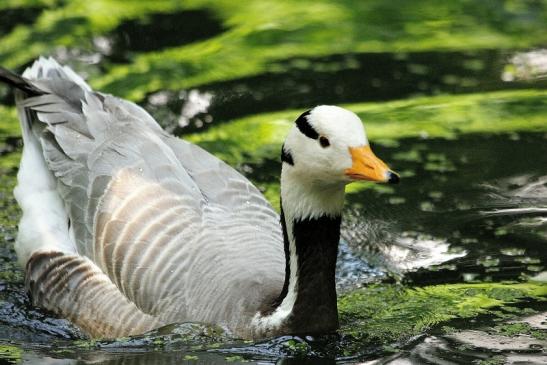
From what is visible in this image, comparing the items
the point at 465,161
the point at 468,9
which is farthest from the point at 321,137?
the point at 468,9

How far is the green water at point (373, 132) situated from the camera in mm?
7922

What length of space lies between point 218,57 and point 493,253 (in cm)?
490

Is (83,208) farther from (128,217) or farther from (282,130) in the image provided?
(282,130)

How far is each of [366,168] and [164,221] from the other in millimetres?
1965

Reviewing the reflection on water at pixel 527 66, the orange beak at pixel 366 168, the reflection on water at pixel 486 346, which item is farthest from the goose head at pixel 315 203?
the reflection on water at pixel 527 66

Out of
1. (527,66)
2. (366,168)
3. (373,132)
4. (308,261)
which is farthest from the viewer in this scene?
(527,66)

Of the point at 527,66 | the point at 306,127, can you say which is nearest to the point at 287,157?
the point at 306,127

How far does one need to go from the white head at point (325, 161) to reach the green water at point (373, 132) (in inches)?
37.9

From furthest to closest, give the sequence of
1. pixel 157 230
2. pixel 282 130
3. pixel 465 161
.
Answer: pixel 282 130 → pixel 465 161 → pixel 157 230

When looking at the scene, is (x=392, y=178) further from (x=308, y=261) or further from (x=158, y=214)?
(x=158, y=214)

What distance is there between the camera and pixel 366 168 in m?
6.87

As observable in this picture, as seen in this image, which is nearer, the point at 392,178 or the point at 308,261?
the point at 392,178

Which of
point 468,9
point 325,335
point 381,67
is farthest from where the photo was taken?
point 468,9

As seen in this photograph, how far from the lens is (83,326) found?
844cm
